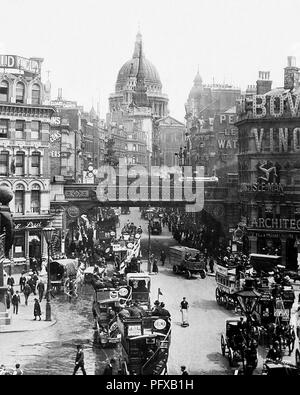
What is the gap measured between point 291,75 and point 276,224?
45.8 ft

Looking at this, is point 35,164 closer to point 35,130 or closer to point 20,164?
point 20,164

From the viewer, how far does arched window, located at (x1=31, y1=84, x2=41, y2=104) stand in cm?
5091

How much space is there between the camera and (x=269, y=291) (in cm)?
2906

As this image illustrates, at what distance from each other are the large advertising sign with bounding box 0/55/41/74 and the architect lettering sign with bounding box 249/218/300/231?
72.7 ft

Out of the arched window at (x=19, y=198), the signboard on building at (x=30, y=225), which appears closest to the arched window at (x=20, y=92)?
the arched window at (x=19, y=198)

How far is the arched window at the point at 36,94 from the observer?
50906mm

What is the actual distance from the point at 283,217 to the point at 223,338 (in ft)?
86.9

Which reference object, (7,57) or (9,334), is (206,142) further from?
(9,334)

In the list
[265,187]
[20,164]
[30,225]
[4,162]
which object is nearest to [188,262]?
[265,187]

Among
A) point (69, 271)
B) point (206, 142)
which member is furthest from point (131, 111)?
point (69, 271)

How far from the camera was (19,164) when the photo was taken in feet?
166

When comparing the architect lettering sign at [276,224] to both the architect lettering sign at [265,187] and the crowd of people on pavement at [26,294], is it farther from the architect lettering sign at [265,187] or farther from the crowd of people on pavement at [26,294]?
the crowd of people on pavement at [26,294]

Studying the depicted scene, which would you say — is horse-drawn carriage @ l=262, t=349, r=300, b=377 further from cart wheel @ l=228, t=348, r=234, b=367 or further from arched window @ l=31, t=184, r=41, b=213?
arched window @ l=31, t=184, r=41, b=213

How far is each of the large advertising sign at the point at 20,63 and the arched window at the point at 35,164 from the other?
708 centimetres
